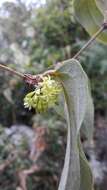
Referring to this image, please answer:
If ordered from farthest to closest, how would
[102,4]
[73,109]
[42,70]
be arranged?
[42,70] < [102,4] < [73,109]

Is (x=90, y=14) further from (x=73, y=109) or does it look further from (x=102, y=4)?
(x=73, y=109)

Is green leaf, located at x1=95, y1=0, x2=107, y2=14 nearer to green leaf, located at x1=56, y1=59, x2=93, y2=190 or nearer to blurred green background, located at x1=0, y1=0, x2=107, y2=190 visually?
green leaf, located at x1=56, y1=59, x2=93, y2=190

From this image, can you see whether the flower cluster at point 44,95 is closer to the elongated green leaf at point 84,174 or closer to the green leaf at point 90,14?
the elongated green leaf at point 84,174

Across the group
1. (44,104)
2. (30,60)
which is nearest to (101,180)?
(30,60)

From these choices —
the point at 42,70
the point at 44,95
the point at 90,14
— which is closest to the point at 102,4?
the point at 90,14

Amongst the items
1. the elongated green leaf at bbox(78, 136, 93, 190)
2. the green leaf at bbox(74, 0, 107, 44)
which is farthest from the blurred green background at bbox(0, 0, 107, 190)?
the elongated green leaf at bbox(78, 136, 93, 190)

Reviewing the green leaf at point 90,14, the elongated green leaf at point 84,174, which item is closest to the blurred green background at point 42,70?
the green leaf at point 90,14

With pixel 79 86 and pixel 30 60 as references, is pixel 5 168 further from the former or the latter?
pixel 79 86
